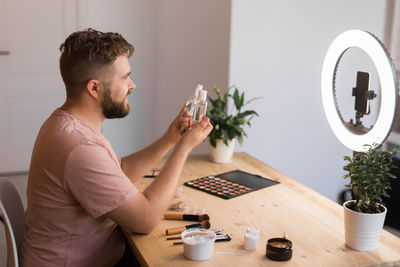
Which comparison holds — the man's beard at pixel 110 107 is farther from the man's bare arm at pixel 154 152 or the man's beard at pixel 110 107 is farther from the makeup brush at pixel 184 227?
the makeup brush at pixel 184 227

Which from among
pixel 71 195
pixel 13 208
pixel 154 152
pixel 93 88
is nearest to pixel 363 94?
pixel 154 152

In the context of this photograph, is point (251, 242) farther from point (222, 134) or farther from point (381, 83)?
point (222, 134)

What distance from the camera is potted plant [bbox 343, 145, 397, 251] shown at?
4.45ft

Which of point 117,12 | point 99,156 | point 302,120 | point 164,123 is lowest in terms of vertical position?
point 164,123

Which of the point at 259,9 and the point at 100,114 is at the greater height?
the point at 259,9

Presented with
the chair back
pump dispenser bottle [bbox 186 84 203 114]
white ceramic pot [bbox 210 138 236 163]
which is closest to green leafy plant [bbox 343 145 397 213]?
pump dispenser bottle [bbox 186 84 203 114]

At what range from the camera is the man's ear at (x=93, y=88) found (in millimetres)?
1491

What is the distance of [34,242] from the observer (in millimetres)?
1467

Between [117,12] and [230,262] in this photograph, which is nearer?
[230,262]

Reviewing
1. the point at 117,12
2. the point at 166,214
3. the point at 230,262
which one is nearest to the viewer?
the point at 230,262

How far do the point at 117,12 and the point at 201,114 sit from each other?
2.34 meters

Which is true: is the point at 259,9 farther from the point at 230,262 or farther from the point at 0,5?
the point at 0,5

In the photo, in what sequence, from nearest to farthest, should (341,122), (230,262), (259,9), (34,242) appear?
(230,262)
(34,242)
(341,122)
(259,9)

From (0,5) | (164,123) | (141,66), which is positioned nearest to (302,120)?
(164,123)
